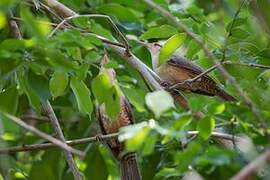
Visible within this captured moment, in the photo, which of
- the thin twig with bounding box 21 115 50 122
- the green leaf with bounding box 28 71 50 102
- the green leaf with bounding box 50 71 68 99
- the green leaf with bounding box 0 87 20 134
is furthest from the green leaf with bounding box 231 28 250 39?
the thin twig with bounding box 21 115 50 122

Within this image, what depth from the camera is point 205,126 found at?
2.37 m

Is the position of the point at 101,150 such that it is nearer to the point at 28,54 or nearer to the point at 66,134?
the point at 66,134

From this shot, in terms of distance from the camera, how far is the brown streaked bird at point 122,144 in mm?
4012

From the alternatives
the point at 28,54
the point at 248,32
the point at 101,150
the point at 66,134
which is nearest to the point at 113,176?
the point at 101,150

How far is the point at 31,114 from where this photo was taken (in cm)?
503

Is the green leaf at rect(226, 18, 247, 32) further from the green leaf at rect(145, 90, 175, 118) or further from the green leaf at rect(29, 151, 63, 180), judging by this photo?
the green leaf at rect(29, 151, 63, 180)

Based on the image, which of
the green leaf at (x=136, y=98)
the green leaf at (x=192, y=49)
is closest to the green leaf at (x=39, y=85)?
the green leaf at (x=136, y=98)

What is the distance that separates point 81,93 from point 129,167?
1025 millimetres

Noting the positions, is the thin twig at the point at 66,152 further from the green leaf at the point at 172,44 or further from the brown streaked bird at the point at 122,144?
the green leaf at the point at 172,44

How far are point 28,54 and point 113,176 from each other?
1964 millimetres

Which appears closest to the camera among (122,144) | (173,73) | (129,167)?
(129,167)

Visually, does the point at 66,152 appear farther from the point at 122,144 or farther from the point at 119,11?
the point at 119,11

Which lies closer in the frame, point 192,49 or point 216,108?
point 216,108

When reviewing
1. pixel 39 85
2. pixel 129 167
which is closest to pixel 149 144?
pixel 39 85
